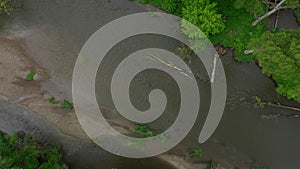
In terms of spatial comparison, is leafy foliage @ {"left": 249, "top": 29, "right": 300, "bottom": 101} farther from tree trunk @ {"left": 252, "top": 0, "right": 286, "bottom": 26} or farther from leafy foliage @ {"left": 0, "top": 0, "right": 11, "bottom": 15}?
leafy foliage @ {"left": 0, "top": 0, "right": 11, "bottom": 15}

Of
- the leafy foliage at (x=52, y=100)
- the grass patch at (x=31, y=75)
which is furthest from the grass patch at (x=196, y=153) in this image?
the grass patch at (x=31, y=75)

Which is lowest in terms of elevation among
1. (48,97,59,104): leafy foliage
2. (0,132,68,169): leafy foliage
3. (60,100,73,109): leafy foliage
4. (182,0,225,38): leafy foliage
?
(0,132,68,169): leafy foliage

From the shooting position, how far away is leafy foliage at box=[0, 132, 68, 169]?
14.4 m

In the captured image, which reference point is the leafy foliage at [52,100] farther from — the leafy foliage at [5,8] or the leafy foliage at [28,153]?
the leafy foliage at [5,8]

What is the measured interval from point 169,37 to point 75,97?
6.32 m

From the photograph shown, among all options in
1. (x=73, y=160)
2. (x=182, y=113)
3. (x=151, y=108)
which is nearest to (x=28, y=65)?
(x=73, y=160)

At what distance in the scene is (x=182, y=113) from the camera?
1564 centimetres

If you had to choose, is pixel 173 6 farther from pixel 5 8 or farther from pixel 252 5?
pixel 5 8

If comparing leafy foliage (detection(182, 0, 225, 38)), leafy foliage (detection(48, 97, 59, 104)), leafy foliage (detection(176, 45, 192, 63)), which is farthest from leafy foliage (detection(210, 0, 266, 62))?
leafy foliage (detection(48, 97, 59, 104))

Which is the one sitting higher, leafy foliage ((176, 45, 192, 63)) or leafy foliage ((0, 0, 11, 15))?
leafy foliage ((0, 0, 11, 15))

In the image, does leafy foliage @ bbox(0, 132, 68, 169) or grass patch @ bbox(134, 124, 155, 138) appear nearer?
leafy foliage @ bbox(0, 132, 68, 169)

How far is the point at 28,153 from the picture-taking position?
14633mm

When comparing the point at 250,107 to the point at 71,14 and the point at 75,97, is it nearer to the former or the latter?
the point at 75,97

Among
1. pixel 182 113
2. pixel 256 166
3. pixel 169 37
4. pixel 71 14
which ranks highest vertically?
pixel 71 14
